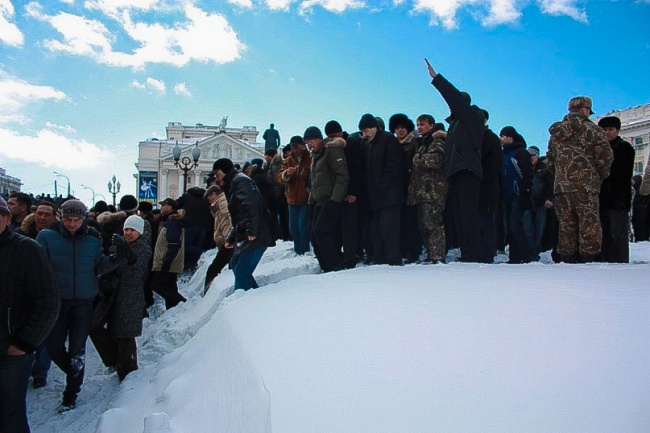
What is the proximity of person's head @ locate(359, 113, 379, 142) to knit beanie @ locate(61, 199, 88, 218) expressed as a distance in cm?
311

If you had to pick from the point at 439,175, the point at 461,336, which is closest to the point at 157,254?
the point at 439,175

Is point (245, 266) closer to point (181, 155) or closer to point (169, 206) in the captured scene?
point (169, 206)

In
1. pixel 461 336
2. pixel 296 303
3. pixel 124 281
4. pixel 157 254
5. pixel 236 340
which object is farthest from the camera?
pixel 157 254

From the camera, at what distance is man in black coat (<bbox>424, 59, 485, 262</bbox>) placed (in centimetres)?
476

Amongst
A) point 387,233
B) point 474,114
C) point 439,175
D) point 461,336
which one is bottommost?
point 461,336

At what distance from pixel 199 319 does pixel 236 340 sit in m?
2.69

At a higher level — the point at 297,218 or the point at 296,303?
the point at 297,218

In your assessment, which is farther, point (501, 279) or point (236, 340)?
point (501, 279)

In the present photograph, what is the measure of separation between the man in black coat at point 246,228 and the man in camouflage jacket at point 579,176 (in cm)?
314

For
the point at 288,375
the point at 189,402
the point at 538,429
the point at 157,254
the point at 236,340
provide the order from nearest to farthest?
the point at 538,429 < the point at 288,375 < the point at 189,402 < the point at 236,340 < the point at 157,254

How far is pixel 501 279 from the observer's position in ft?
10.7

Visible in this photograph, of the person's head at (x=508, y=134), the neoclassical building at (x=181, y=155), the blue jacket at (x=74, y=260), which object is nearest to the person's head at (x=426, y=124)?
the person's head at (x=508, y=134)

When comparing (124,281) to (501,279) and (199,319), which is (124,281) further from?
(501,279)

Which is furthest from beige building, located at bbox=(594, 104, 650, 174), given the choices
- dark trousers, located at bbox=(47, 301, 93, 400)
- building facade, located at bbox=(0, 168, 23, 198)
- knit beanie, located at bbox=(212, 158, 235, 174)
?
building facade, located at bbox=(0, 168, 23, 198)
